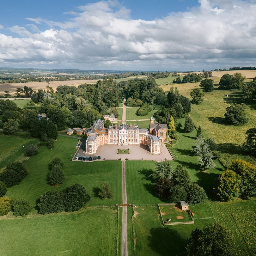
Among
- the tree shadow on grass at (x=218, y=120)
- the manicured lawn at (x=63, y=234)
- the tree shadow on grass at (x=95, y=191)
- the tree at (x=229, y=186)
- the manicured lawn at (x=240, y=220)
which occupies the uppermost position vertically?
the tree shadow on grass at (x=218, y=120)

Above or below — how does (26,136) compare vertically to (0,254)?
above

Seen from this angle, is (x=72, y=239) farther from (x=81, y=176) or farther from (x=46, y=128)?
(x=46, y=128)

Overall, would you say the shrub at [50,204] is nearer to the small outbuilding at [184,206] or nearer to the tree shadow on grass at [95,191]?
the tree shadow on grass at [95,191]

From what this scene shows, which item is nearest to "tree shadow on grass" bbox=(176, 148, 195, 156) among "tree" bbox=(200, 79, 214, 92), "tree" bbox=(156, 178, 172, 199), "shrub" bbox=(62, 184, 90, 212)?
"tree" bbox=(156, 178, 172, 199)

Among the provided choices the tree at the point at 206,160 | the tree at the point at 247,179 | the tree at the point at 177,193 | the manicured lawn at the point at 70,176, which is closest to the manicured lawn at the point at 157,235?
the tree at the point at 177,193

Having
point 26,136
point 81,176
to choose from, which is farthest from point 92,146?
point 26,136

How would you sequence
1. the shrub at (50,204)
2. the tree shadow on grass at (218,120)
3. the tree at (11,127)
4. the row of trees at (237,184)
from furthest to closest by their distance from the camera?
1. the tree shadow on grass at (218,120)
2. the tree at (11,127)
3. the row of trees at (237,184)
4. the shrub at (50,204)

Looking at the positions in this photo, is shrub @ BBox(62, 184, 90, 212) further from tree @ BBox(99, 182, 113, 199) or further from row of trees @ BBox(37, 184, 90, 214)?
tree @ BBox(99, 182, 113, 199)
